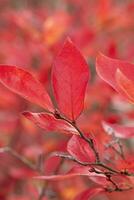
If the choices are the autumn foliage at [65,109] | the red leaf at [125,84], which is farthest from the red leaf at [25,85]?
the red leaf at [125,84]

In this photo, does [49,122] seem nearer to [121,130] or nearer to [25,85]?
[25,85]

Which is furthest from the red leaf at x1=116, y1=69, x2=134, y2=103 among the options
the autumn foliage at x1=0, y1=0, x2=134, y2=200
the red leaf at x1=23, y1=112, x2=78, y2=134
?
the red leaf at x1=23, y1=112, x2=78, y2=134

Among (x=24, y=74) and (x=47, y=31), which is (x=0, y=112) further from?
(x=24, y=74)

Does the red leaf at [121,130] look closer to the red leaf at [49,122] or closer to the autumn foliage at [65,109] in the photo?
the autumn foliage at [65,109]

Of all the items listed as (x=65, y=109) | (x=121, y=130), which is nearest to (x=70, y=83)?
(x=65, y=109)

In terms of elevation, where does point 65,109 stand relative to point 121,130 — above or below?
above

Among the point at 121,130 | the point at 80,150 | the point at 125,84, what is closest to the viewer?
the point at 125,84

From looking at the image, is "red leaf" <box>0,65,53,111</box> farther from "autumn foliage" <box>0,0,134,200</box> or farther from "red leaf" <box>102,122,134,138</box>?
"red leaf" <box>102,122,134,138</box>

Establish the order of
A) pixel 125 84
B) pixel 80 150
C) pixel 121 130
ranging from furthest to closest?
1. pixel 121 130
2. pixel 80 150
3. pixel 125 84

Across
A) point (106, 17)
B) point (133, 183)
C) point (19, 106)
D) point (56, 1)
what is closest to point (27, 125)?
point (19, 106)
